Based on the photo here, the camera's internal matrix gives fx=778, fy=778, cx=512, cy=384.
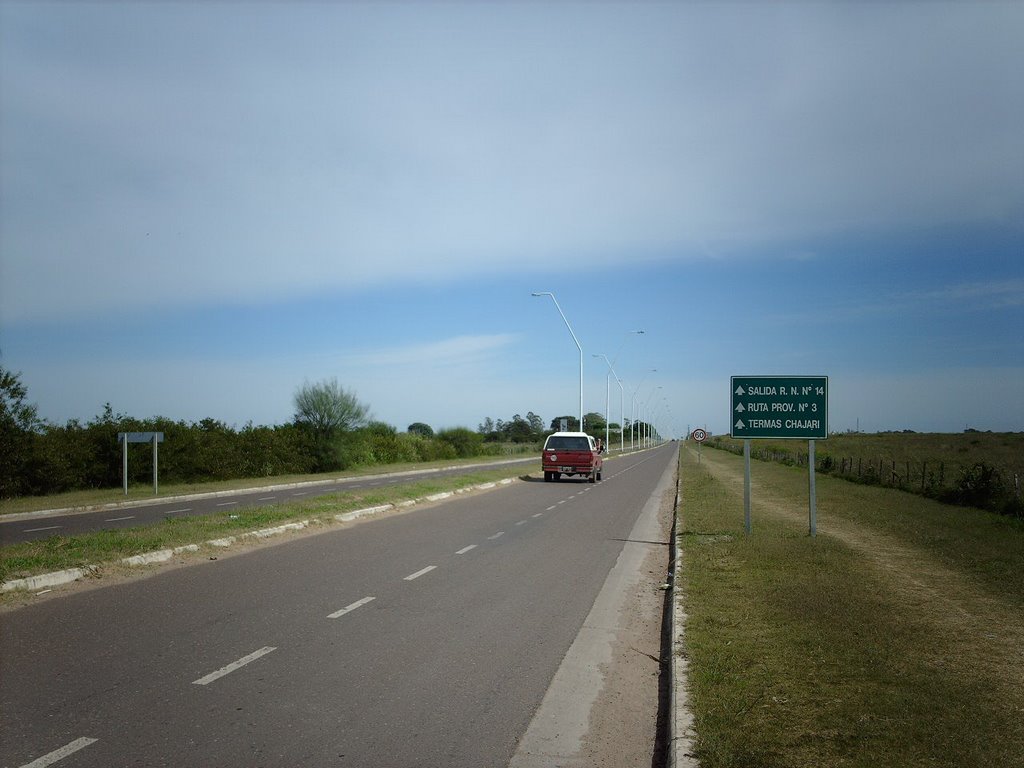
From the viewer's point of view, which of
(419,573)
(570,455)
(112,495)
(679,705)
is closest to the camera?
(679,705)

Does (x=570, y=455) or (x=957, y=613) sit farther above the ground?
Answer: (x=570, y=455)

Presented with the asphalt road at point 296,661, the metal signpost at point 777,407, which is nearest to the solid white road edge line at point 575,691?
the asphalt road at point 296,661

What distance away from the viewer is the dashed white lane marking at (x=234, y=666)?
613 centimetres

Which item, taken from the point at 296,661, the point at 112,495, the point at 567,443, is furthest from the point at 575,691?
the point at 567,443

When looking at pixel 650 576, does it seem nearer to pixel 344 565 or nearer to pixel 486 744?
pixel 344 565

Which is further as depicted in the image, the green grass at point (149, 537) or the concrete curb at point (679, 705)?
the green grass at point (149, 537)

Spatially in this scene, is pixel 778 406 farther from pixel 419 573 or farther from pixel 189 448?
pixel 189 448

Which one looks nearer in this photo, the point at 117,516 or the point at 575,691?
the point at 575,691

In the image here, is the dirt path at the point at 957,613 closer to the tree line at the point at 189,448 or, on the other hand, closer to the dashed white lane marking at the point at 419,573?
the dashed white lane marking at the point at 419,573

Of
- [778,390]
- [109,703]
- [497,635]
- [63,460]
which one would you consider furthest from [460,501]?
[109,703]

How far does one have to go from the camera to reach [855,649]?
22.5 ft

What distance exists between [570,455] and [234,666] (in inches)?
1126

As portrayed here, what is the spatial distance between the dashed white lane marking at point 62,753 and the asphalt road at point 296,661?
2cm

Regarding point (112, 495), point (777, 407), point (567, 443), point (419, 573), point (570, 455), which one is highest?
point (777, 407)
